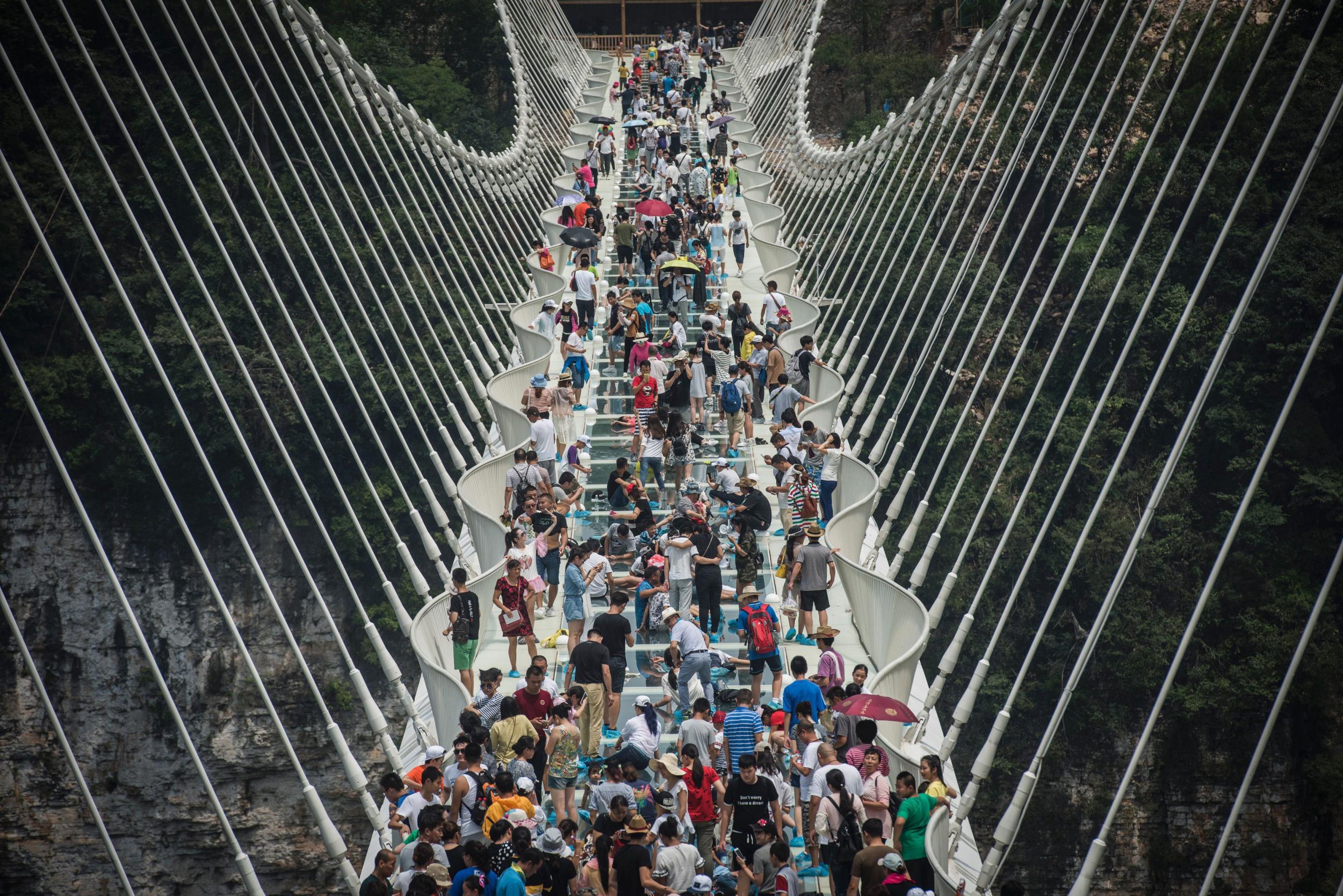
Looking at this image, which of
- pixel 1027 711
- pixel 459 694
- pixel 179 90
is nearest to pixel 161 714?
pixel 179 90

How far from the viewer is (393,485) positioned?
149ft

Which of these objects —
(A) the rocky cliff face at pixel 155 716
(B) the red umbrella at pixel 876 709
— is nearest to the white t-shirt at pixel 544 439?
(B) the red umbrella at pixel 876 709

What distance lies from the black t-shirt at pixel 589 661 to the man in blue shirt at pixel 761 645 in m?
1.54

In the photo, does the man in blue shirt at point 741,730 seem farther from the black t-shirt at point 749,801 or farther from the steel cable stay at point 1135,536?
the steel cable stay at point 1135,536

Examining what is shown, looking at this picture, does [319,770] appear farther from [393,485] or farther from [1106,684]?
[1106,684]

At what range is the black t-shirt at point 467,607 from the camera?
13641 millimetres

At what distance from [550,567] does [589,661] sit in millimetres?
3366

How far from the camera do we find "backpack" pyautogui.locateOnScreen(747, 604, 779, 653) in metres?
13.6

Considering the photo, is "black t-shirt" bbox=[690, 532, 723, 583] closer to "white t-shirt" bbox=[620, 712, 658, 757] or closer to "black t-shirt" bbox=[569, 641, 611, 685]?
"black t-shirt" bbox=[569, 641, 611, 685]

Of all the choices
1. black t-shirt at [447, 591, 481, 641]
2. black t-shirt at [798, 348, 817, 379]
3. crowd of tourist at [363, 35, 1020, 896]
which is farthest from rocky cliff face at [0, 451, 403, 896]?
black t-shirt at [447, 591, 481, 641]

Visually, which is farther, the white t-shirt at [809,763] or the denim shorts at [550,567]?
the denim shorts at [550,567]

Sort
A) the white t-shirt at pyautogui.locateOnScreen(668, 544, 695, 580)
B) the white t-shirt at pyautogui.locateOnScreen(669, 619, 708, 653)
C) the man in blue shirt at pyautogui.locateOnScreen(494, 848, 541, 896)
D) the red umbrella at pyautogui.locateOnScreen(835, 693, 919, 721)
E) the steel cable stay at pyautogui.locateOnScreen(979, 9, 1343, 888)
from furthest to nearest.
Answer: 1. the white t-shirt at pyautogui.locateOnScreen(668, 544, 695, 580)
2. the white t-shirt at pyautogui.locateOnScreen(669, 619, 708, 653)
3. the steel cable stay at pyautogui.locateOnScreen(979, 9, 1343, 888)
4. the red umbrella at pyautogui.locateOnScreen(835, 693, 919, 721)
5. the man in blue shirt at pyautogui.locateOnScreen(494, 848, 541, 896)

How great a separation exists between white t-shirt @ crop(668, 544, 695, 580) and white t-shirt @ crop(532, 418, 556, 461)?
3.82 metres

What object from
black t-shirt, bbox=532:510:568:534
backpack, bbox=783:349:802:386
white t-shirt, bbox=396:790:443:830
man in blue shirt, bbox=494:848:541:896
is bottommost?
man in blue shirt, bbox=494:848:541:896
